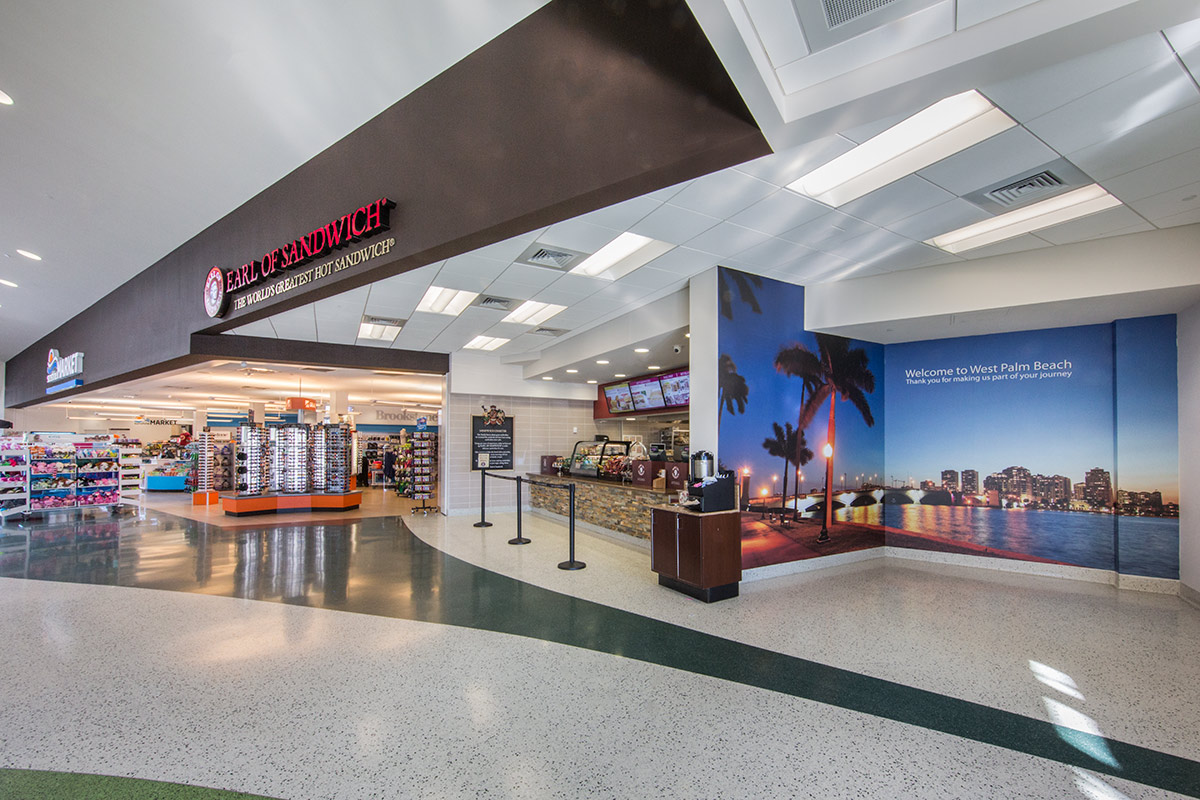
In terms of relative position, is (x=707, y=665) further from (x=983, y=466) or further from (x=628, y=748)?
(x=983, y=466)

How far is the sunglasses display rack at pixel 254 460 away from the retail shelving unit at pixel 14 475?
3.43 meters

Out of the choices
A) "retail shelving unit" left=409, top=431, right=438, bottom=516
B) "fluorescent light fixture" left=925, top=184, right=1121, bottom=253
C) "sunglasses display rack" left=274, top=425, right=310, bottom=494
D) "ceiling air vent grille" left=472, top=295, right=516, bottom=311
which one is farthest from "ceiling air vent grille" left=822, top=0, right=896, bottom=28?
"sunglasses display rack" left=274, top=425, right=310, bottom=494

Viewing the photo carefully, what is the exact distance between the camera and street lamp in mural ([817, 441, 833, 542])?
6.37 meters

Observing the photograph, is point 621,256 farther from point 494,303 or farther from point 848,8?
point 848,8

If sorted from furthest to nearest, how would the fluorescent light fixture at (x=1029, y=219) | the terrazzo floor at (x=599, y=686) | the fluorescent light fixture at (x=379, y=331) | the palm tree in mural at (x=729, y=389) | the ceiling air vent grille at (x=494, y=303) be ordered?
1. the fluorescent light fixture at (x=379, y=331)
2. the ceiling air vent grille at (x=494, y=303)
3. the palm tree in mural at (x=729, y=389)
4. the fluorescent light fixture at (x=1029, y=219)
5. the terrazzo floor at (x=599, y=686)

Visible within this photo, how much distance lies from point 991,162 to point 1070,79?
86 cm

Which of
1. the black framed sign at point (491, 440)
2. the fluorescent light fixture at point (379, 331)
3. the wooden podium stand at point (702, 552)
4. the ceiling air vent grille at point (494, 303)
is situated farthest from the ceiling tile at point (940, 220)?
the black framed sign at point (491, 440)

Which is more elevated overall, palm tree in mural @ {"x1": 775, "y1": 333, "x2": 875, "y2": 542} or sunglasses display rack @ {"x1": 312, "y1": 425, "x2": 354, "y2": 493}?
palm tree in mural @ {"x1": 775, "y1": 333, "x2": 875, "y2": 542}

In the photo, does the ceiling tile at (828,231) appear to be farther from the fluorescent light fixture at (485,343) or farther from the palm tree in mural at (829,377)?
the fluorescent light fixture at (485,343)

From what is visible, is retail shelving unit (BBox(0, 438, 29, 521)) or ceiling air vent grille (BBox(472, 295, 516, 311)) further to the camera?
retail shelving unit (BBox(0, 438, 29, 521))

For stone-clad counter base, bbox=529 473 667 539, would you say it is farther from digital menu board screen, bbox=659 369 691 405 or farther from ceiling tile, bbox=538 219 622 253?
ceiling tile, bbox=538 219 622 253

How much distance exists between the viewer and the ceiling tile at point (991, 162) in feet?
10.4

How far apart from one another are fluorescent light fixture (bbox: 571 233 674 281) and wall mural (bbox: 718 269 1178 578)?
0.99 m

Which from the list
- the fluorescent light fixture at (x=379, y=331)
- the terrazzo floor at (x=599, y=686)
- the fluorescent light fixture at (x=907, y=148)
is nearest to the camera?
the terrazzo floor at (x=599, y=686)
